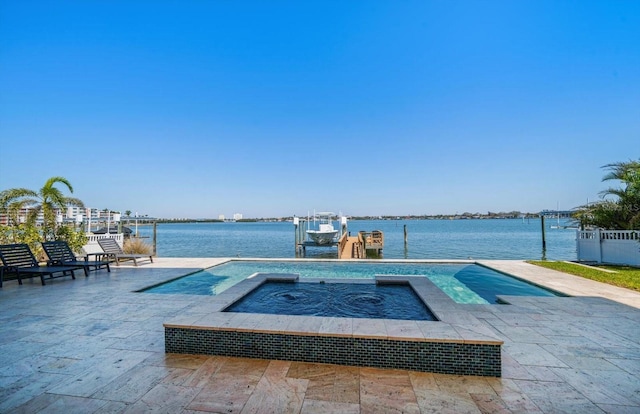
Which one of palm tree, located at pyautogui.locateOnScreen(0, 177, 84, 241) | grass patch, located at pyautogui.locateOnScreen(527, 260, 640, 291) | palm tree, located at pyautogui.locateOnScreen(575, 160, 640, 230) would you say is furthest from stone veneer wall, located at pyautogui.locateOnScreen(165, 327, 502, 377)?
palm tree, located at pyautogui.locateOnScreen(575, 160, 640, 230)

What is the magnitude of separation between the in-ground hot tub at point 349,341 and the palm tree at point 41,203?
10174mm

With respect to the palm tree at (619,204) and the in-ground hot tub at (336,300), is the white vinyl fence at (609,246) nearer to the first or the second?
the palm tree at (619,204)

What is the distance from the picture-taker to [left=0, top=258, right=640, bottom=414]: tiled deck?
2.05m

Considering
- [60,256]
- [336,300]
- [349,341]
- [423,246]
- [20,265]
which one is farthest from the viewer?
[423,246]

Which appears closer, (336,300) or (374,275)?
(336,300)

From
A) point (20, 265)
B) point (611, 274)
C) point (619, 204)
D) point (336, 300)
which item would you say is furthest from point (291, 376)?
point (619, 204)

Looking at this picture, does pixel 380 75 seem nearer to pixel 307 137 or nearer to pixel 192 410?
pixel 307 137

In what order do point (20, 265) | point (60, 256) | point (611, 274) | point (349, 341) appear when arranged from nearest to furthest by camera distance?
point (349, 341)
point (20, 265)
point (611, 274)
point (60, 256)

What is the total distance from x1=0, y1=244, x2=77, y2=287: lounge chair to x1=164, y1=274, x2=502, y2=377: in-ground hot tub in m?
5.86

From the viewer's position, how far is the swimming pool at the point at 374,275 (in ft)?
20.2

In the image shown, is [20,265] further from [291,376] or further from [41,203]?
[291,376]

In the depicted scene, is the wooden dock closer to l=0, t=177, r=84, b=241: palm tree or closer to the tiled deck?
l=0, t=177, r=84, b=241: palm tree

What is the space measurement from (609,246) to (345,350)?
11.0 meters

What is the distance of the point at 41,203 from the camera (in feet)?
31.3
